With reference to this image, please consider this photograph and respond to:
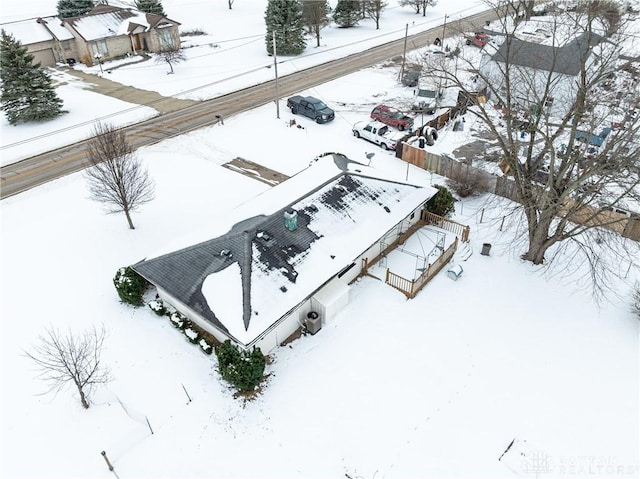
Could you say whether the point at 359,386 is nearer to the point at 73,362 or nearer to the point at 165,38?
the point at 73,362

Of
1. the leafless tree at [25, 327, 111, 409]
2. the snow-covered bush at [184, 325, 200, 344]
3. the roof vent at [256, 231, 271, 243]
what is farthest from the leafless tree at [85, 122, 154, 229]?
the snow-covered bush at [184, 325, 200, 344]

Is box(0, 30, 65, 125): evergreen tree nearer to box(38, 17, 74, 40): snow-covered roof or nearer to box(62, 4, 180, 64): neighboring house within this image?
box(62, 4, 180, 64): neighboring house

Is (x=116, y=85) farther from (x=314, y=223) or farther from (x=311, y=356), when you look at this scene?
(x=311, y=356)

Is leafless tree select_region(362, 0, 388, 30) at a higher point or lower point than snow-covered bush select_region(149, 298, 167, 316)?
higher

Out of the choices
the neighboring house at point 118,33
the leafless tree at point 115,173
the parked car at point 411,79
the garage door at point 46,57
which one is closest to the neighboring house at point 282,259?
the leafless tree at point 115,173

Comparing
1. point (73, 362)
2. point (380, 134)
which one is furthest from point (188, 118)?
point (73, 362)

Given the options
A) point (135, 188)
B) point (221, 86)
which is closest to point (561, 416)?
point (135, 188)

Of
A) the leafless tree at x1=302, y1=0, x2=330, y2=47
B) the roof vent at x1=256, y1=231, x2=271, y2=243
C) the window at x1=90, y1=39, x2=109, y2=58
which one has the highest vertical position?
the leafless tree at x1=302, y1=0, x2=330, y2=47
